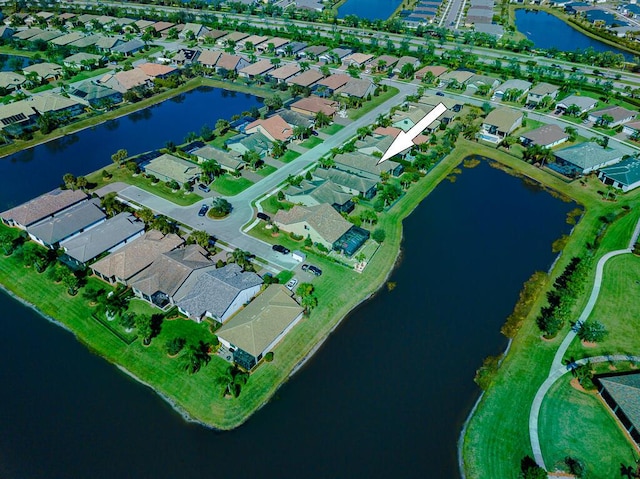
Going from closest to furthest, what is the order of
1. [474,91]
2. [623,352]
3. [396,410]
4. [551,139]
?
[396,410], [623,352], [551,139], [474,91]

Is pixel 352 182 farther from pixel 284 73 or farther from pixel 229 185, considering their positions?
pixel 284 73

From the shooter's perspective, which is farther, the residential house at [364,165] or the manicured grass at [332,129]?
the manicured grass at [332,129]

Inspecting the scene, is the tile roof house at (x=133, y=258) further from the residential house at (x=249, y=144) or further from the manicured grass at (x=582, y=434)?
the manicured grass at (x=582, y=434)

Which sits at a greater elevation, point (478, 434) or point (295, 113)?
point (295, 113)

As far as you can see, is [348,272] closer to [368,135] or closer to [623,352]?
[623,352]

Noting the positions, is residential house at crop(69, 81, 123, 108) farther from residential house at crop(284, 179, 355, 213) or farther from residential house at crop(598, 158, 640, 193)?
residential house at crop(598, 158, 640, 193)

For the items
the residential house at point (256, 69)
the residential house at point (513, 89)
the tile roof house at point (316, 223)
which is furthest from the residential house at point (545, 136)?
the residential house at point (256, 69)

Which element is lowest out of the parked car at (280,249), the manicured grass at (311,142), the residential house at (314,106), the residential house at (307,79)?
the parked car at (280,249)

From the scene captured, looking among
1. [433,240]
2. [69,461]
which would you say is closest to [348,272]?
[433,240]
